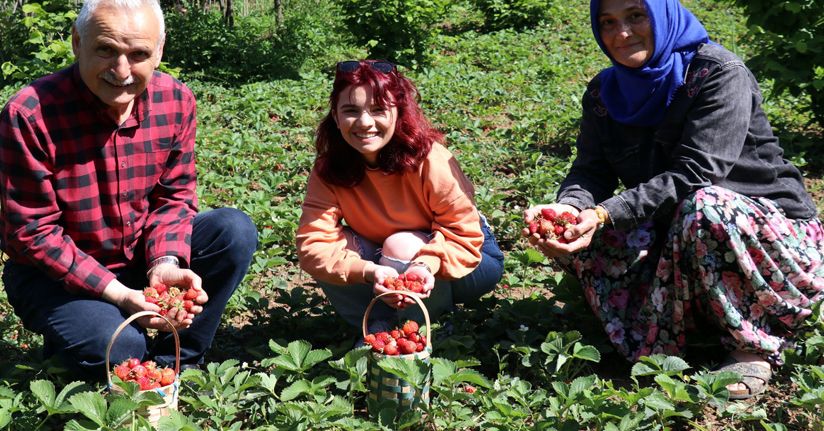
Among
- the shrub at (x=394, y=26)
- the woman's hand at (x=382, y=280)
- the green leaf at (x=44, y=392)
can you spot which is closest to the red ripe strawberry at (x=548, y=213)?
the woman's hand at (x=382, y=280)

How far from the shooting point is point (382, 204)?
9.99 ft

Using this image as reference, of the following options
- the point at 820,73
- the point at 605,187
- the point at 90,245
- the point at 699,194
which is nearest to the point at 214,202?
the point at 90,245

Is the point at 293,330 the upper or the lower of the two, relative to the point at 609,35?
lower

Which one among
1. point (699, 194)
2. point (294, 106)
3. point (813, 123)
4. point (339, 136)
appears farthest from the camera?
point (294, 106)

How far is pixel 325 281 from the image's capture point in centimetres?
302

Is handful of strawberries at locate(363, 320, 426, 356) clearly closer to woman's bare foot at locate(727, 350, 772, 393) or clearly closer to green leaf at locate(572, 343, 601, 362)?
green leaf at locate(572, 343, 601, 362)

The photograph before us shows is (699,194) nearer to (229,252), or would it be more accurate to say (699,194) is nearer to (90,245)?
(229,252)

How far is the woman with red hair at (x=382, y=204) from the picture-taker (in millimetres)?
2852

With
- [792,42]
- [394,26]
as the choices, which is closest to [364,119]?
[792,42]

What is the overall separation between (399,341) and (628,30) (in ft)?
4.04

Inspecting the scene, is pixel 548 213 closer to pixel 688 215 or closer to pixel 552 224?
pixel 552 224

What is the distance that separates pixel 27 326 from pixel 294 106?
4.22m

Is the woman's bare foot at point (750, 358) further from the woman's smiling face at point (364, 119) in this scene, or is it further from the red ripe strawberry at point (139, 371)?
the red ripe strawberry at point (139, 371)

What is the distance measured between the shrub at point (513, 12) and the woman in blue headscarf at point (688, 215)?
7547mm
